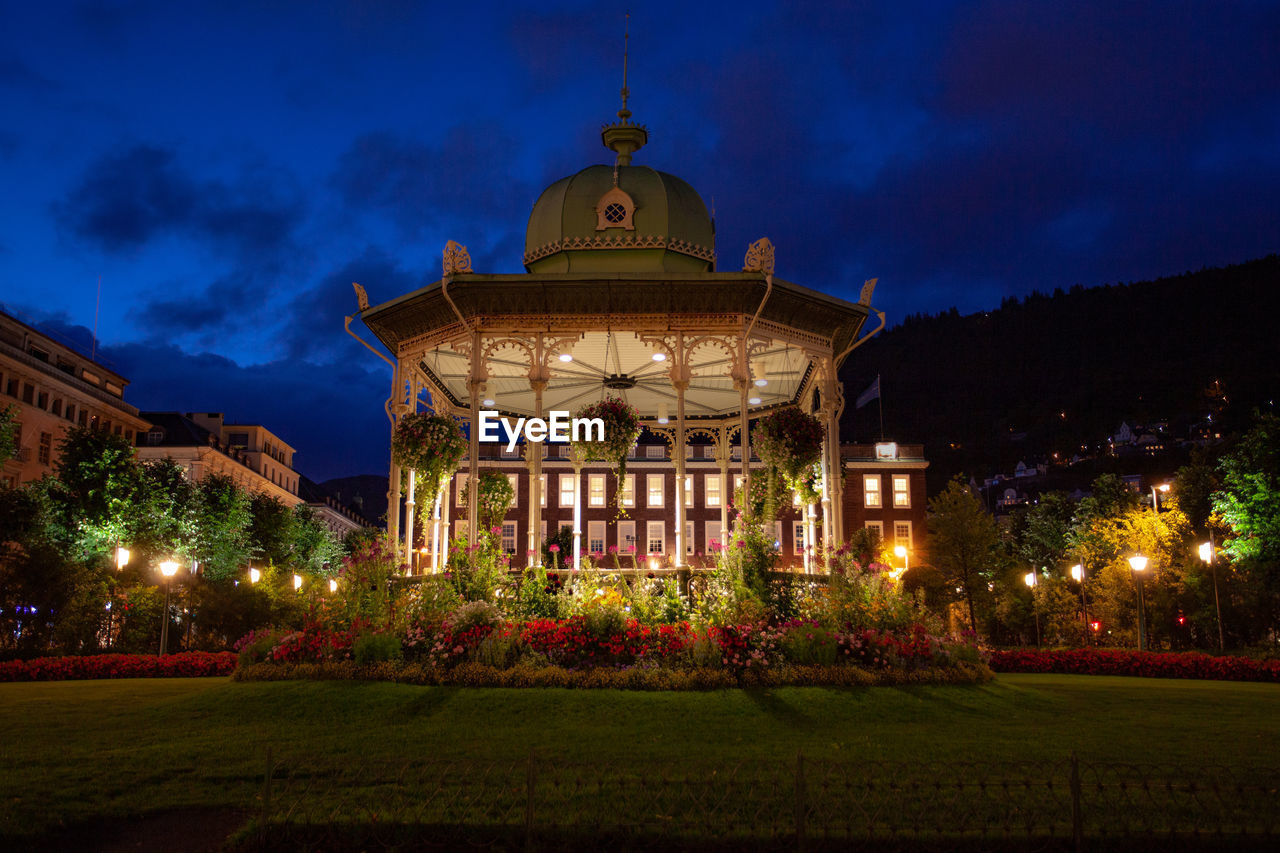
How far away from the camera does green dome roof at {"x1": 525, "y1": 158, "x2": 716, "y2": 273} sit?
75.9 ft

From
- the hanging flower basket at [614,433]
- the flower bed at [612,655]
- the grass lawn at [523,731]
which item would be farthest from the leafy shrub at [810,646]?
the hanging flower basket at [614,433]

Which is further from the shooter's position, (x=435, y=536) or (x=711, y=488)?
(x=711, y=488)

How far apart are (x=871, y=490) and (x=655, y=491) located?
1831 centimetres

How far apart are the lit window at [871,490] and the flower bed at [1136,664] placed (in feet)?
168

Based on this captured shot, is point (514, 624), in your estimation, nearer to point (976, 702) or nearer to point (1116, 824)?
point (976, 702)

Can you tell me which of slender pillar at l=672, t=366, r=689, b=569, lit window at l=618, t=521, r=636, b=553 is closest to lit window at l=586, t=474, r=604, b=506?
lit window at l=618, t=521, r=636, b=553

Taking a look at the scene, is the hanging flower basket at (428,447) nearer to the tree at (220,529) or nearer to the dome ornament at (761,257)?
the dome ornament at (761,257)

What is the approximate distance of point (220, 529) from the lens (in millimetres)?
47281

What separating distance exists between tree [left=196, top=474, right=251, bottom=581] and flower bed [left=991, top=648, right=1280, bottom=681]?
122 feet

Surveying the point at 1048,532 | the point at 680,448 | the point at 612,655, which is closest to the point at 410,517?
the point at 680,448

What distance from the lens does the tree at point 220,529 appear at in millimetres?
46216

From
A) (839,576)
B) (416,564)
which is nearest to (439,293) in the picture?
(416,564)

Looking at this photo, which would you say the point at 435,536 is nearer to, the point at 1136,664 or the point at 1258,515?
the point at 1136,664

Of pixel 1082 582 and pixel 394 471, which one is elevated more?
pixel 394 471
